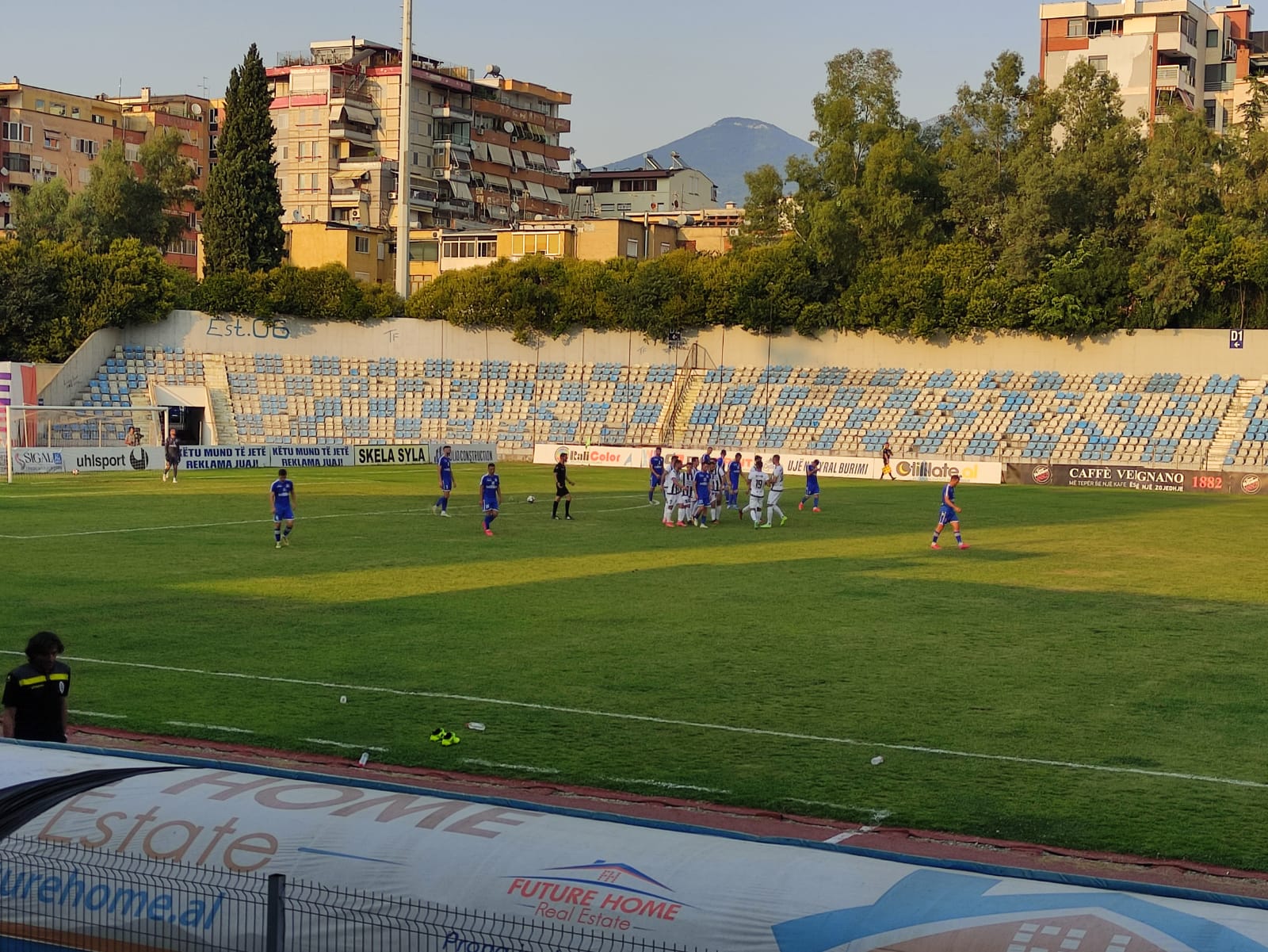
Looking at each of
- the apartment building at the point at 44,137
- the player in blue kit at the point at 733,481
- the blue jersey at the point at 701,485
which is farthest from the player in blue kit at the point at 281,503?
the apartment building at the point at 44,137

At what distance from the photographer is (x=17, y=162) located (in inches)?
4055

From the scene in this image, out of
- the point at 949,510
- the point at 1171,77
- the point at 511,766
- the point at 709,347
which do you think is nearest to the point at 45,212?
the point at 709,347

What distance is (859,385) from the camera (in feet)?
232

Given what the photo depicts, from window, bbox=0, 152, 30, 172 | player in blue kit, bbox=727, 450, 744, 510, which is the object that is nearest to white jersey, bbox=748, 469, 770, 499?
player in blue kit, bbox=727, 450, 744, 510

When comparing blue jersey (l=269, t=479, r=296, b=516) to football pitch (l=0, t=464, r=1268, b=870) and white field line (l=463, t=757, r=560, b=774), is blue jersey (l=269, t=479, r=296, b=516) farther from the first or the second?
white field line (l=463, t=757, r=560, b=774)

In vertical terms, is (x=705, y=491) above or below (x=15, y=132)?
below

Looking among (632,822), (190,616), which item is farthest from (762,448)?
(632,822)

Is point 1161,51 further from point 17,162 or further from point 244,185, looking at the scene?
point 17,162

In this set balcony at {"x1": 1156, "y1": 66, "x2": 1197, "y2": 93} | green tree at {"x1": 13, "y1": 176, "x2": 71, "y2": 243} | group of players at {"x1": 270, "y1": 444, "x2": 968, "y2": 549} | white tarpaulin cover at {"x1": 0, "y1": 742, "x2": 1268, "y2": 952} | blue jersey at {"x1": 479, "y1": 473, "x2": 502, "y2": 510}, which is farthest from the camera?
balcony at {"x1": 1156, "y1": 66, "x2": 1197, "y2": 93}

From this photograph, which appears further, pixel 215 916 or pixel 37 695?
pixel 37 695

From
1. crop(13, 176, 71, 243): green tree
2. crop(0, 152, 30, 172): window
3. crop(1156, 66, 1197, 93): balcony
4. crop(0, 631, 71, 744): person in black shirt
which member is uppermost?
crop(1156, 66, 1197, 93): balcony

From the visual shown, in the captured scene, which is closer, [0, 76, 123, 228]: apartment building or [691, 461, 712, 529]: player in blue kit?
[691, 461, 712, 529]: player in blue kit

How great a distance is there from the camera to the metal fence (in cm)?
655

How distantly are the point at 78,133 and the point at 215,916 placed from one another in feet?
366
